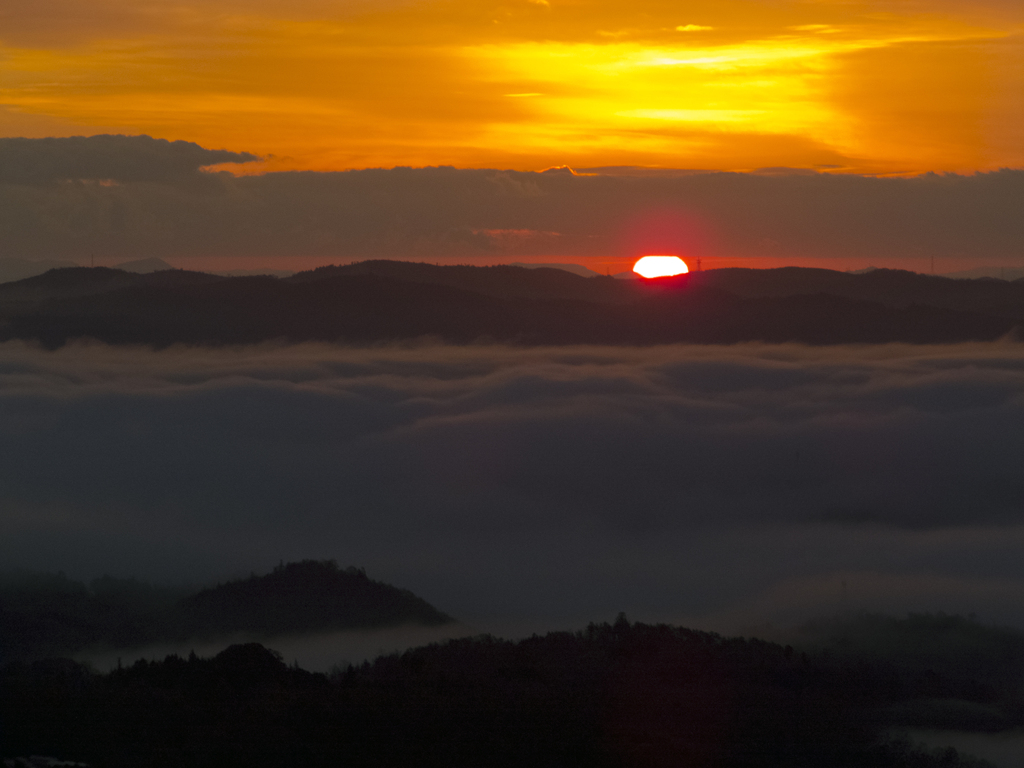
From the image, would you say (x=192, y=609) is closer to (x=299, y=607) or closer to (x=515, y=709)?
(x=299, y=607)

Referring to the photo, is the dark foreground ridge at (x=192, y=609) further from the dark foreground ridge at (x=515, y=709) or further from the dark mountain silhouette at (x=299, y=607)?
the dark foreground ridge at (x=515, y=709)

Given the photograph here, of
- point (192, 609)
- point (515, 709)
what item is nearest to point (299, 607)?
point (192, 609)

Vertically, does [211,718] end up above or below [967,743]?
above

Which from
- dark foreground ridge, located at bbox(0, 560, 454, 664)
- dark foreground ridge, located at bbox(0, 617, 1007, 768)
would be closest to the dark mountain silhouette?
dark foreground ridge, located at bbox(0, 560, 454, 664)

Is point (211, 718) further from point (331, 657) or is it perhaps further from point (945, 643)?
point (945, 643)

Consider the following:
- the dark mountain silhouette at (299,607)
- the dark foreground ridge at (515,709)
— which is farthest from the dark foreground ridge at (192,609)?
the dark foreground ridge at (515,709)

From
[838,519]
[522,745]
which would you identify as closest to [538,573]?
[838,519]

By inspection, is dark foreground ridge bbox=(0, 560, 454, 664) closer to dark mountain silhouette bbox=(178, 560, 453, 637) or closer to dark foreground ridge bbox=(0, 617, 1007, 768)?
dark mountain silhouette bbox=(178, 560, 453, 637)
